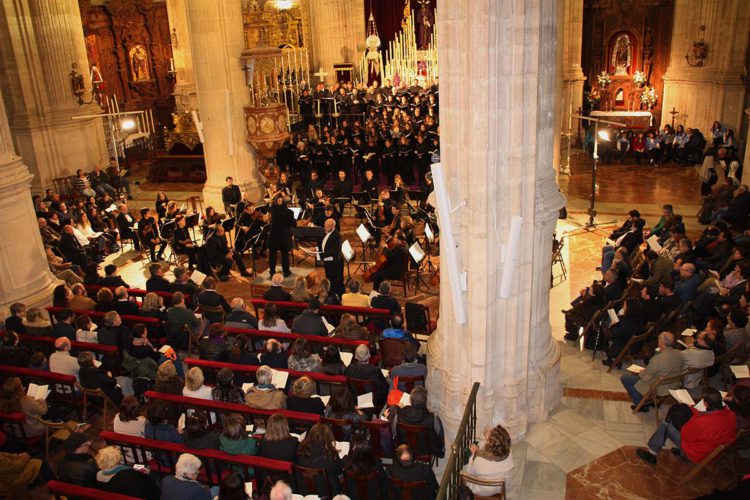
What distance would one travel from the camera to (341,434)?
289 inches

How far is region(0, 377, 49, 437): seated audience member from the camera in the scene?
7816mm

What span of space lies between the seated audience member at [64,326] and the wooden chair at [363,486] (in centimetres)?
501

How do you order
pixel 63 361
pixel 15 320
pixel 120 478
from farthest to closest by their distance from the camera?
pixel 15 320, pixel 63 361, pixel 120 478

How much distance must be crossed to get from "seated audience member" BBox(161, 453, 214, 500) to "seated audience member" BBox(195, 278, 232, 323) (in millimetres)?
4588

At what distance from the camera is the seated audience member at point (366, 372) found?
801 centimetres

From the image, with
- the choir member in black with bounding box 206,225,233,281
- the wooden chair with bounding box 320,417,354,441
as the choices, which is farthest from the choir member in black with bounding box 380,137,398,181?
the wooden chair with bounding box 320,417,354,441

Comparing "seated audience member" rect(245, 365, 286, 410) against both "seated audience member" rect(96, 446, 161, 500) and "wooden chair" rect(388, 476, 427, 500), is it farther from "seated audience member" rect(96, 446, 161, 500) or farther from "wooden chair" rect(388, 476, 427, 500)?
"wooden chair" rect(388, 476, 427, 500)

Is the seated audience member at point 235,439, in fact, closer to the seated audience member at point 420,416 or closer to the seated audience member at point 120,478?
the seated audience member at point 120,478

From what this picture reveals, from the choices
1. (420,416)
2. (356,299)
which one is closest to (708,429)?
(420,416)

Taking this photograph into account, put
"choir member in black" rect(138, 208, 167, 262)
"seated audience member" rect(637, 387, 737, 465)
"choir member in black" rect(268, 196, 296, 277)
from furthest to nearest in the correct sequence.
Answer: "choir member in black" rect(138, 208, 167, 262), "choir member in black" rect(268, 196, 296, 277), "seated audience member" rect(637, 387, 737, 465)

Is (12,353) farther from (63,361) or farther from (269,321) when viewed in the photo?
(269,321)

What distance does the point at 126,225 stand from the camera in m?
15.3

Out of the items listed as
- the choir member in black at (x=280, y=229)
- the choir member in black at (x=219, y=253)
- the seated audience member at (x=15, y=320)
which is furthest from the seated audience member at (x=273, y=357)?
the choir member in black at (x=219, y=253)

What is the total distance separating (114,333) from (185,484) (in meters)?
3.66
